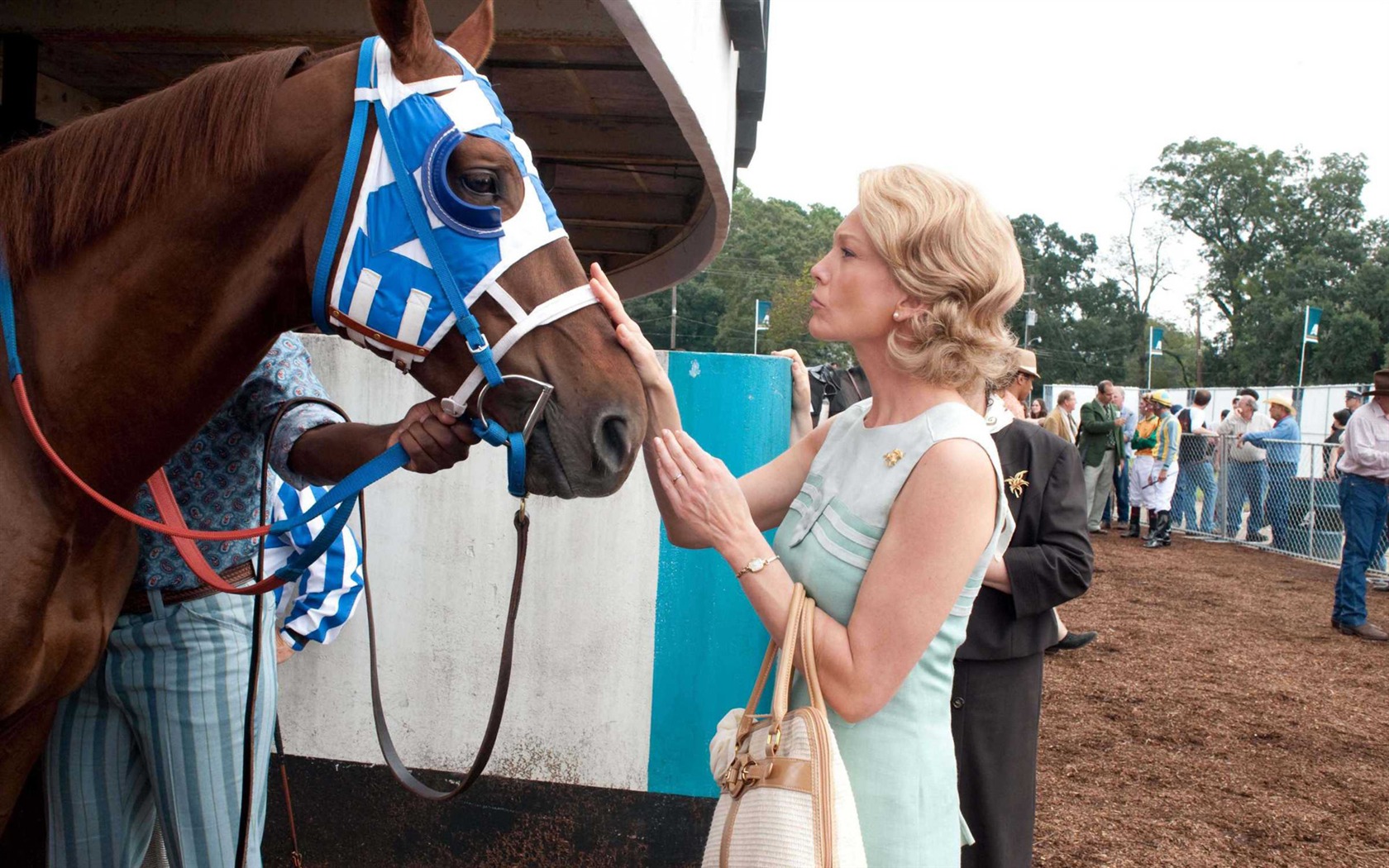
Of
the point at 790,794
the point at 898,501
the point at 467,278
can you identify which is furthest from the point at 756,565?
the point at 467,278

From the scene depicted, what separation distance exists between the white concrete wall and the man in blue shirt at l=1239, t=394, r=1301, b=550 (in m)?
11.6

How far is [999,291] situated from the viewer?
176cm

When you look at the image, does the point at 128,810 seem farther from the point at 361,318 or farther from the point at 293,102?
the point at 293,102

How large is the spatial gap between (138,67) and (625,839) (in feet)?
13.2

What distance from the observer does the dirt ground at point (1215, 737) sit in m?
4.39

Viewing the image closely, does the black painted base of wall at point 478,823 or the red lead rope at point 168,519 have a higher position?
the red lead rope at point 168,519

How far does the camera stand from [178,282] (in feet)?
5.59

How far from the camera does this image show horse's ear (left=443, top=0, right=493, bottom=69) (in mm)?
1974

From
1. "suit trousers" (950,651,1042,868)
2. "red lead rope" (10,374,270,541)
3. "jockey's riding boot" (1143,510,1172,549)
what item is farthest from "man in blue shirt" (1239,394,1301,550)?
"red lead rope" (10,374,270,541)

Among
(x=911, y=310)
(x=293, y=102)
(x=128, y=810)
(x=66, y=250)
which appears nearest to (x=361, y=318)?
(x=293, y=102)

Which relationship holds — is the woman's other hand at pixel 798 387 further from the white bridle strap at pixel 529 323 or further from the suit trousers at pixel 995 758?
the white bridle strap at pixel 529 323

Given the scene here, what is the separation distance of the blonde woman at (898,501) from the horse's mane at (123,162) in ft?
2.23

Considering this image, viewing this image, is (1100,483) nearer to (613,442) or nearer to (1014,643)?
(1014,643)

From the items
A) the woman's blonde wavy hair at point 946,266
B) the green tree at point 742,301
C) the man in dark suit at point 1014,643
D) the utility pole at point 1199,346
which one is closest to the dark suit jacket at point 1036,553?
the man in dark suit at point 1014,643
